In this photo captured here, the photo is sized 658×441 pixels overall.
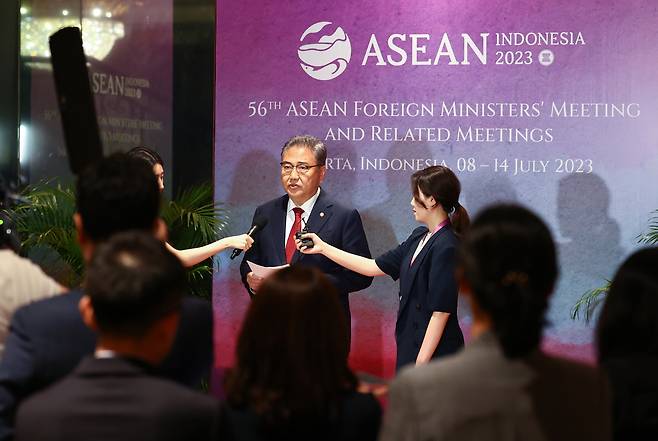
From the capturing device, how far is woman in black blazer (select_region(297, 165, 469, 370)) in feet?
16.0

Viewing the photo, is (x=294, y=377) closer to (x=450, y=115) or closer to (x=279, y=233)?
(x=279, y=233)

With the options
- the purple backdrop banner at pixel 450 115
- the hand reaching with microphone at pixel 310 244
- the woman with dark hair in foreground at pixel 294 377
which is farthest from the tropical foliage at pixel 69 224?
the woman with dark hair in foreground at pixel 294 377

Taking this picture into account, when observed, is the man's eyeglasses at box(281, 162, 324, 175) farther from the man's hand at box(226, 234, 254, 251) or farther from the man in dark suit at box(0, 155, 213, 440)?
the man in dark suit at box(0, 155, 213, 440)

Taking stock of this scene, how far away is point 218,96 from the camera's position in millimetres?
6492

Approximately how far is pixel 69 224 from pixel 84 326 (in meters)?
3.67

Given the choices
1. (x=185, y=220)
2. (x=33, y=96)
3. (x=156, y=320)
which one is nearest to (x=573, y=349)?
(x=185, y=220)

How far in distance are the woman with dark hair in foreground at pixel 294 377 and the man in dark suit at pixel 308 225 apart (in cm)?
322

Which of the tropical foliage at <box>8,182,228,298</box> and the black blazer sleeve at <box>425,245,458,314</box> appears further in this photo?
the tropical foliage at <box>8,182,228,298</box>

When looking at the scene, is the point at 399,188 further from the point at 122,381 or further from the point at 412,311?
the point at 122,381

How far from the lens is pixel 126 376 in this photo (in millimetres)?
2021

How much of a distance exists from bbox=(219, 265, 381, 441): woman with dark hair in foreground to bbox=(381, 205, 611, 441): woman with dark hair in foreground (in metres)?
0.18

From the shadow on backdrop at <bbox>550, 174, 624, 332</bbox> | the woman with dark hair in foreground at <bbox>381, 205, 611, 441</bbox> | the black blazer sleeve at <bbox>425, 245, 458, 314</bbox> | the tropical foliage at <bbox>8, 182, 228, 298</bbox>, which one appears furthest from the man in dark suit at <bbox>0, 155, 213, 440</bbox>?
the shadow on backdrop at <bbox>550, 174, 624, 332</bbox>

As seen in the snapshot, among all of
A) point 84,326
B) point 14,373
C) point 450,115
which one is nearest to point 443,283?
point 450,115

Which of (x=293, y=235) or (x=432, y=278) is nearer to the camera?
(x=432, y=278)
